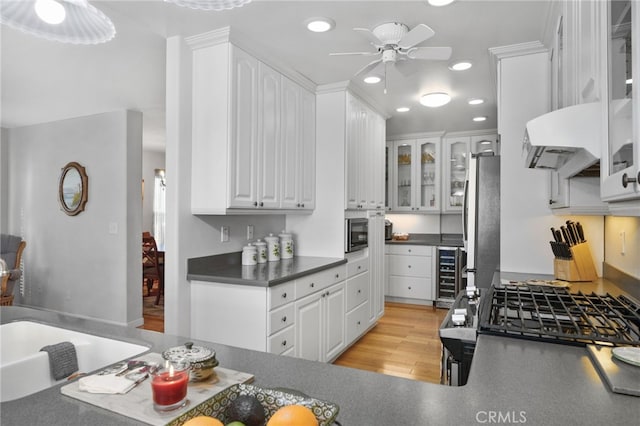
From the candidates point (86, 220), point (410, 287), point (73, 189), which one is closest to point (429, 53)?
point (410, 287)

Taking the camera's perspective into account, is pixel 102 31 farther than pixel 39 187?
No

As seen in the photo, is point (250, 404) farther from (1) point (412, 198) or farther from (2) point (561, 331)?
(1) point (412, 198)

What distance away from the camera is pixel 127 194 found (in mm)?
4410

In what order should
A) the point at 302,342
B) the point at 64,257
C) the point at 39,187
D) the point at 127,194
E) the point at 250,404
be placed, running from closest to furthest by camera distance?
the point at 250,404
the point at 302,342
the point at 127,194
the point at 64,257
the point at 39,187

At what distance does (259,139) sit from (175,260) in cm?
99

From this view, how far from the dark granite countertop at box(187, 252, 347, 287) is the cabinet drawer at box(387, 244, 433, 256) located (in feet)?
7.02

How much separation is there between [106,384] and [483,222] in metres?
2.58

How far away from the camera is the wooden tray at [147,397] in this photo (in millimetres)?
805

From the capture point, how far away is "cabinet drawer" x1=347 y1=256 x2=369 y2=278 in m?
3.65

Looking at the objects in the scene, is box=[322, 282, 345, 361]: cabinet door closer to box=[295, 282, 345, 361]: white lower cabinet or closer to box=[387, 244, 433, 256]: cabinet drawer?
box=[295, 282, 345, 361]: white lower cabinet

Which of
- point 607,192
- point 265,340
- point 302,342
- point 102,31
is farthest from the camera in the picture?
point 302,342

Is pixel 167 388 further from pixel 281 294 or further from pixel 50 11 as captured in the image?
pixel 281 294

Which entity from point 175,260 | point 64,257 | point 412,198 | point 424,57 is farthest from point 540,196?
point 64,257

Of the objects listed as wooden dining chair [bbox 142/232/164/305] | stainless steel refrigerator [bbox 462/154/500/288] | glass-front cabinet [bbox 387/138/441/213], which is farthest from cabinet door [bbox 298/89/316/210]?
wooden dining chair [bbox 142/232/164/305]
